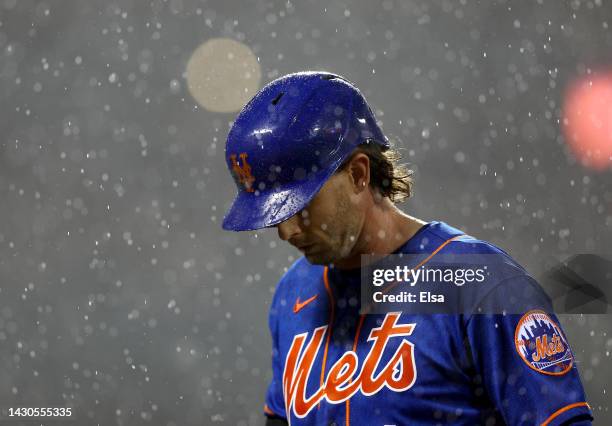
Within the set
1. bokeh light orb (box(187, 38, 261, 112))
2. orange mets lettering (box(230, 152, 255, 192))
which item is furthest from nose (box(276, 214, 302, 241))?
bokeh light orb (box(187, 38, 261, 112))

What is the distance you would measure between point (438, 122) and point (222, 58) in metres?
1.31

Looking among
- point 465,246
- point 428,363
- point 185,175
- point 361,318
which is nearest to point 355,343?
point 361,318

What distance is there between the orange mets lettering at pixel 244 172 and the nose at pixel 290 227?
0.39 feet

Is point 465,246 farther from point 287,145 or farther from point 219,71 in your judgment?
point 219,71

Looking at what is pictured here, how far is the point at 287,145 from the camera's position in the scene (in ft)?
5.43

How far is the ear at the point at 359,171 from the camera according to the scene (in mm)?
1728

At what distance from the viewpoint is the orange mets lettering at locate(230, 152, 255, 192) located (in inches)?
66.5

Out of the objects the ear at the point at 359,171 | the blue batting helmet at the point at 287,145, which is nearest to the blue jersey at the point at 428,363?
the ear at the point at 359,171

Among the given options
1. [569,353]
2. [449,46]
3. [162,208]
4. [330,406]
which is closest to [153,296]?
[162,208]

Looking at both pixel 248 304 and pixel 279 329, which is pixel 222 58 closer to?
pixel 248 304

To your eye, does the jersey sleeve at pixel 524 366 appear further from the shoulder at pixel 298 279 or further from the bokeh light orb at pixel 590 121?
the bokeh light orb at pixel 590 121

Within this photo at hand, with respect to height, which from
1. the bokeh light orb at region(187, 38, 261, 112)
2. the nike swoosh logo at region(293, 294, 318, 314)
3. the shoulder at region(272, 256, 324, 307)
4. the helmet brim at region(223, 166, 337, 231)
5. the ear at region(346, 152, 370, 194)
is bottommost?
the nike swoosh logo at region(293, 294, 318, 314)

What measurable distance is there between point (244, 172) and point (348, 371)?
19.4 inches

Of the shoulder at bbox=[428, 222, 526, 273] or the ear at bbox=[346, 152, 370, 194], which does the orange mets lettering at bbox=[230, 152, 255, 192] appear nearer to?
the ear at bbox=[346, 152, 370, 194]
